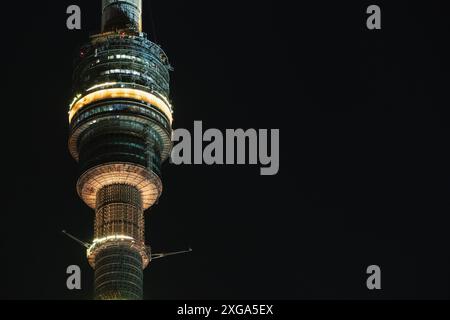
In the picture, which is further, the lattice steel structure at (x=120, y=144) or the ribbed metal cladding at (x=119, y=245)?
the lattice steel structure at (x=120, y=144)

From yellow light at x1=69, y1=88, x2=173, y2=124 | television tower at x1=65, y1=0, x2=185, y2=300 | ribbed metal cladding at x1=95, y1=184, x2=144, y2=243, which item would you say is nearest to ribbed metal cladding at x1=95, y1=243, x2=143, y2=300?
television tower at x1=65, y1=0, x2=185, y2=300

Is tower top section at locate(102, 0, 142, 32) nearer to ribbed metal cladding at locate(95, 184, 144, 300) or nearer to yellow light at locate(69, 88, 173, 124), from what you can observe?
yellow light at locate(69, 88, 173, 124)

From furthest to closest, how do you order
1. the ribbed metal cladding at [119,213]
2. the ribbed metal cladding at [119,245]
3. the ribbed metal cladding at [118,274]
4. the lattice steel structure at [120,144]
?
1. the ribbed metal cladding at [119,213]
2. the lattice steel structure at [120,144]
3. the ribbed metal cladding at [119,245]
4. the ribbed metal cladding at [118,274]

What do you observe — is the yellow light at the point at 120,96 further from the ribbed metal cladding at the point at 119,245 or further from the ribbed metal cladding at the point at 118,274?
the ribbed metal cladding at the point at 118,274

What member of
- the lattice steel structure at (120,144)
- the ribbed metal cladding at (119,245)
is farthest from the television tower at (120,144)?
the ribbed metal cladding at (119,245)

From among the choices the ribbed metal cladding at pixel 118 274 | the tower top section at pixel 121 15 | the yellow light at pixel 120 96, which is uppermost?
the tower top section at pixel 121 15

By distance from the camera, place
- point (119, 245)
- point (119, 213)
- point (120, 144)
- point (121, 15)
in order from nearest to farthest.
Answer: point (119, 245)
point (119, 213)
point (120, 144)
point (121, 15)

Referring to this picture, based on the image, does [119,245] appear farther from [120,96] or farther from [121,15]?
[121,15]

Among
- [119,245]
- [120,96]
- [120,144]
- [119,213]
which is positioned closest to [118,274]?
[119,245]
